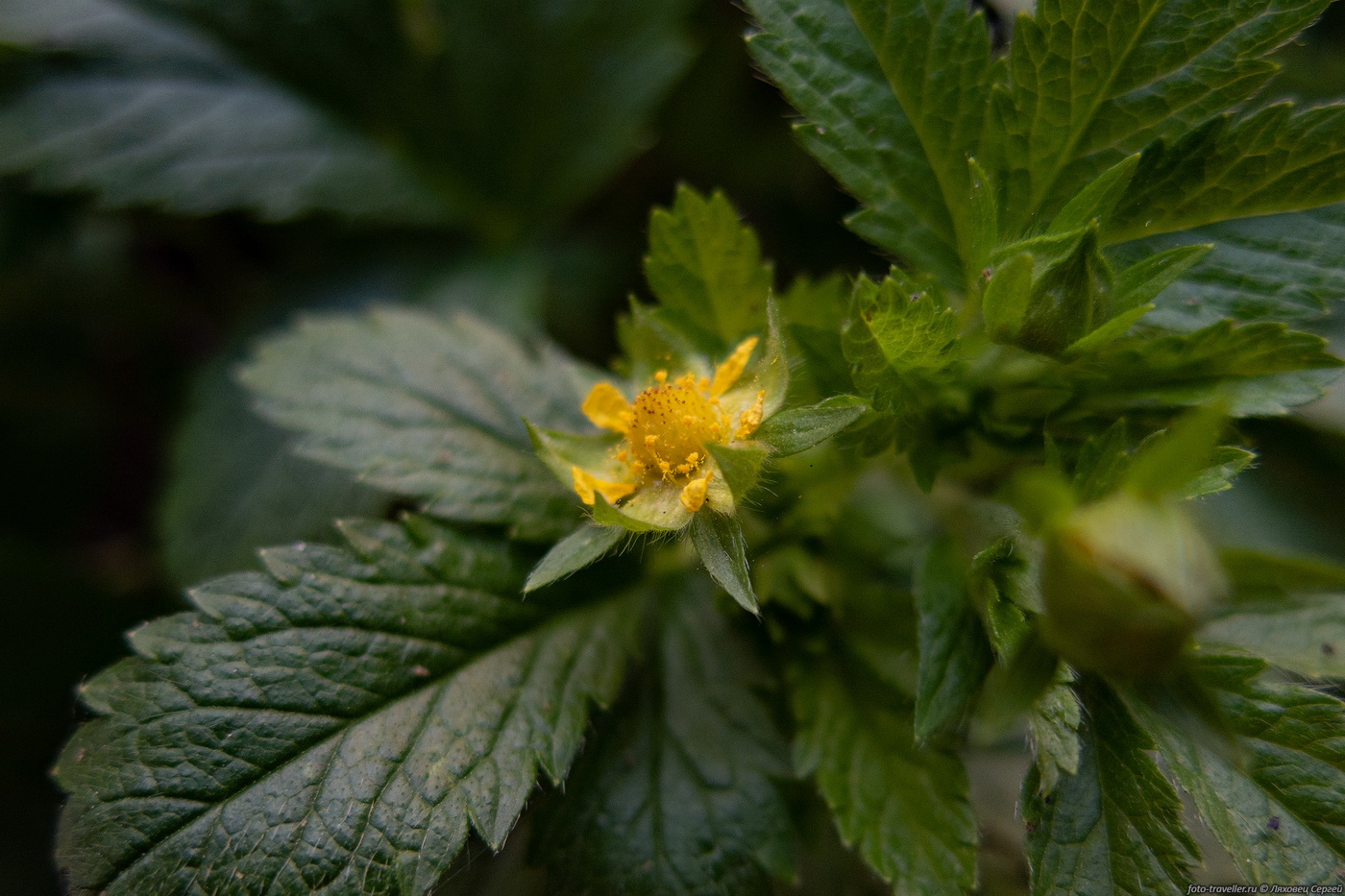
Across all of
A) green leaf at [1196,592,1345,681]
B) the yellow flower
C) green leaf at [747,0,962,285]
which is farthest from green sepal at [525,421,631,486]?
Answer: green leaf at [1196,592,1345,681]

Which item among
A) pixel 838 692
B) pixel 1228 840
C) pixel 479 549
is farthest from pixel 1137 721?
pixel 479 549

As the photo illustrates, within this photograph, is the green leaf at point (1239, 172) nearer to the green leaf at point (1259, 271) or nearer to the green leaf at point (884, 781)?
the green leaf at point (1259, 271)

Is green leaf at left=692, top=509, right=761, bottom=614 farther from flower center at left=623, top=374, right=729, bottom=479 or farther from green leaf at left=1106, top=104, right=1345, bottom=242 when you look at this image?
green leaf at left=1106, top=104, right=1345, bottom=242

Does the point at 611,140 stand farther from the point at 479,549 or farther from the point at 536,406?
the point at 479,549

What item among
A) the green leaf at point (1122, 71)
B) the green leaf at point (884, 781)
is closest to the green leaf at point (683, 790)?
the green leaf at point (884, 781)

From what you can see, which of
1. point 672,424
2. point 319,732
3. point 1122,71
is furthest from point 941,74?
point 319,732

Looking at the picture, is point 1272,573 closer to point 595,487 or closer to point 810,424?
point 810,424

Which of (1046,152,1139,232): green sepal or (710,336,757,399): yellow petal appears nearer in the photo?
(1046,152,1139,232): green sepal
